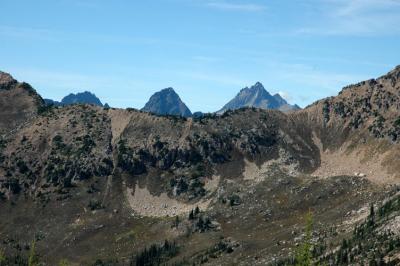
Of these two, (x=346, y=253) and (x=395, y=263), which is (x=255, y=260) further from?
(x=395, y=263)

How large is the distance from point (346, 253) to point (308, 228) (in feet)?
372

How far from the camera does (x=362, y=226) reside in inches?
7210

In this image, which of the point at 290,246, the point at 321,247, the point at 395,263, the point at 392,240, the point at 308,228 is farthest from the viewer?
the point at 290,246

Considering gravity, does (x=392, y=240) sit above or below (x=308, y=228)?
below

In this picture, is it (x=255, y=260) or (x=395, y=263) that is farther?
(x=255, y=260)

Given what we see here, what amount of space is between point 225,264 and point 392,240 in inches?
2360

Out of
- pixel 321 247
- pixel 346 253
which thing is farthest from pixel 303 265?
pixel 321 247

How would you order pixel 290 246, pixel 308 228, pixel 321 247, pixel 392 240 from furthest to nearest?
pixel 290 246 < pixel 321 247 < pixel 392 240 < pixel 308 228

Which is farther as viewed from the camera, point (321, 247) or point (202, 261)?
point (202, 261)

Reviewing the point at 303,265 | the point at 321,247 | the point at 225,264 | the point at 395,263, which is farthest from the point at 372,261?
the point at 303,265

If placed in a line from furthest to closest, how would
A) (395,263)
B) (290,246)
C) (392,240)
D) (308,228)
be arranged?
(290,246) < (392,240) < (395,263) < (308,228)

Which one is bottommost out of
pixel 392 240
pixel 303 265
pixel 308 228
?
pixel 392 240

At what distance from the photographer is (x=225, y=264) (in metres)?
192

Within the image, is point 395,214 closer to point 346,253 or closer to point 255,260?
point 346,253
